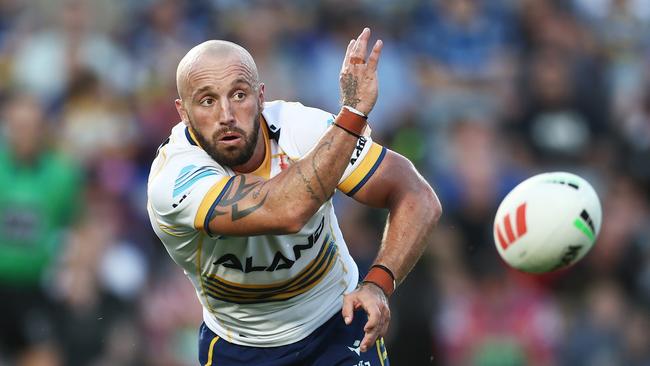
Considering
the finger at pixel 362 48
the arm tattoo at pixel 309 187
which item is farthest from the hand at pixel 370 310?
the finger at pixel 362 48

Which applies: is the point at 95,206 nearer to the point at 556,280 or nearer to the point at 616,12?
the point at 556,280

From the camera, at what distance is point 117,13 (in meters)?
13.8

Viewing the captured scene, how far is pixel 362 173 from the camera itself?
614cm

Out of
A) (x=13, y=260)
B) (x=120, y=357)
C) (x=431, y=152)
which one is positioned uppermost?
(x=431, y=152)

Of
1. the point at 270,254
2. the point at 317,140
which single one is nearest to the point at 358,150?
the point at 317,140

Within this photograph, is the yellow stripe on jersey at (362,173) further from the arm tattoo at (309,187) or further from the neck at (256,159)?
the arm tattoo at (309,187)

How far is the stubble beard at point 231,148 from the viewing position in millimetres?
5738

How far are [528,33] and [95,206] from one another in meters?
5.31

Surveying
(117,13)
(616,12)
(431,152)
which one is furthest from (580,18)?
(117,13)

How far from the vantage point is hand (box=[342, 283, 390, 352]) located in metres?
5.43

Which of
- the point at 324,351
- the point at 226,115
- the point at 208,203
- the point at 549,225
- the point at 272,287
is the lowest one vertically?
the point at 324,351

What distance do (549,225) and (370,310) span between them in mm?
1662

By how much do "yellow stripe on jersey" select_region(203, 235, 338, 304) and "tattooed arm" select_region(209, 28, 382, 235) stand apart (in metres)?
0.73

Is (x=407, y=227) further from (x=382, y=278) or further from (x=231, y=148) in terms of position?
(x=231, y=148)
